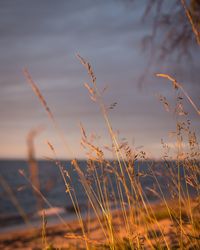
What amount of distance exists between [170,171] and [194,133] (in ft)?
0.89

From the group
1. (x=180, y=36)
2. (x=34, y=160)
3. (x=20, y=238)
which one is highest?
(x=180, y=36)

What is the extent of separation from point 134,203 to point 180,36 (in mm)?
3752

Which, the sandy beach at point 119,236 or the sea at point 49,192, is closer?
the sea at point 49,192

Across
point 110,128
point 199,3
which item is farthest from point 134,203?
point 199,3

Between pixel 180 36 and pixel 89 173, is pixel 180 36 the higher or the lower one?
the higher one

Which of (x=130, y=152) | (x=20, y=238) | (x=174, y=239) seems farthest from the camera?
(x=20, y=238)

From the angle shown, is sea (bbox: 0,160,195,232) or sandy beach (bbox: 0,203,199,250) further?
sandy beach (bbox: 0,203,199,250)

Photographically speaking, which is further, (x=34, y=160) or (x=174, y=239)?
(x=174, y=239)

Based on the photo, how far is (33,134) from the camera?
2.70 ft

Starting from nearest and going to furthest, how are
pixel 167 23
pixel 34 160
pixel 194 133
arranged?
pixel 34 160 → pixel 194 133 → pixel 167 23

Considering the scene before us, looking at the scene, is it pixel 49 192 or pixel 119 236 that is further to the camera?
pixel 119 236

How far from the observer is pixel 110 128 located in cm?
189

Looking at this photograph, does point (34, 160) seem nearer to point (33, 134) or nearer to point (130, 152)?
point (33, 134)

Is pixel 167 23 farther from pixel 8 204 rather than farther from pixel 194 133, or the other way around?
pixel 8 204
